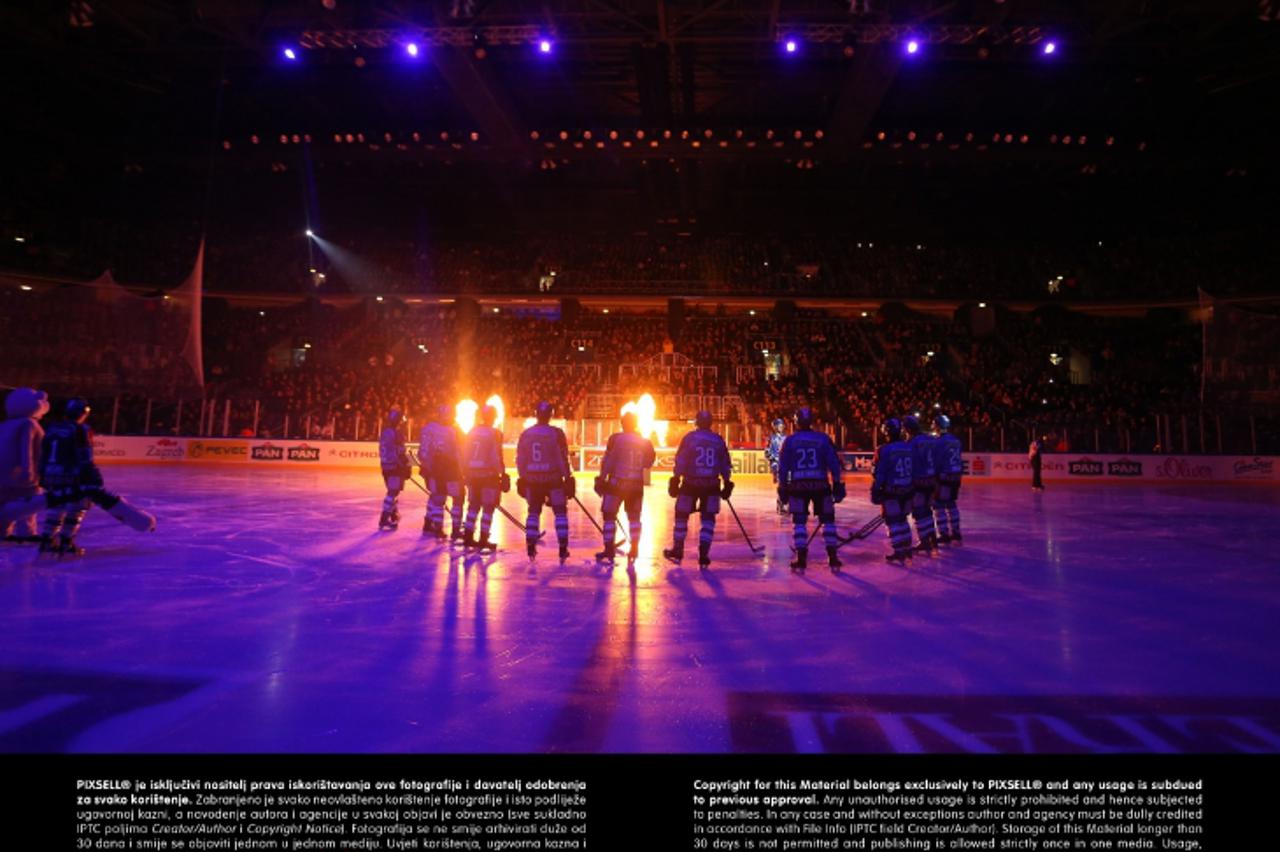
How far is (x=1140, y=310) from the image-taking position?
30125mm

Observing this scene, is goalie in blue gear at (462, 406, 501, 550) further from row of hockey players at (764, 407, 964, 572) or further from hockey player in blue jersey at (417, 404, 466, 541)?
row of hockey players at (764, 407, 964, 572)

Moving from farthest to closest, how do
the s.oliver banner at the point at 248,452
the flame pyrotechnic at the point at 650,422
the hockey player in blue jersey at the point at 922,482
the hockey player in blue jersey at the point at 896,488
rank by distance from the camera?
the s.oliver banner at the point at 248,452, the flame pyrotechnic at the point at 650,422, the hockey player in blue jersey at the point at 922,482, the hockey player in blue jersey at the point at 896,488

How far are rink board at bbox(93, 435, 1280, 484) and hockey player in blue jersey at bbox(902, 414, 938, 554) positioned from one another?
13797 millimetres

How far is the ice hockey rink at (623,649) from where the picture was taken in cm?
315

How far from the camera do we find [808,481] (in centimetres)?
773

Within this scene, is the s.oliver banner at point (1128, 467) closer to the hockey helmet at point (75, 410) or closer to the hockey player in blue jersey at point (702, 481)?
the hockey player in blue jersey at point (702, 481)

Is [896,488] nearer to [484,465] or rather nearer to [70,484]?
[484,465]

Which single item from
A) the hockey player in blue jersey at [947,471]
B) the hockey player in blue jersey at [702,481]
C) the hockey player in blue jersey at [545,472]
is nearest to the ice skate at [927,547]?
the hockey player in blue jersey at [947,471]

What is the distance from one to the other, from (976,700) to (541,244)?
103 ft

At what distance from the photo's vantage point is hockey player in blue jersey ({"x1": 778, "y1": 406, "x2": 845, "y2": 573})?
770 centimetres

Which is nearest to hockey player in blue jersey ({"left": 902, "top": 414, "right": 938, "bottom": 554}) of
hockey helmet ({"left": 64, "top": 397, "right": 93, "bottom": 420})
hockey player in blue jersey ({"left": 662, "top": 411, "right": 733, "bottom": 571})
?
hockey player in blue jersey ({"left": 662, "top": 411, "right": 733, "bottom": 571})

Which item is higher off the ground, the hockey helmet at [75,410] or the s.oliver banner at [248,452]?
the hockey helmet at [75,410]

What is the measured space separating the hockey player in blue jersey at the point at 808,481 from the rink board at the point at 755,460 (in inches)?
568
